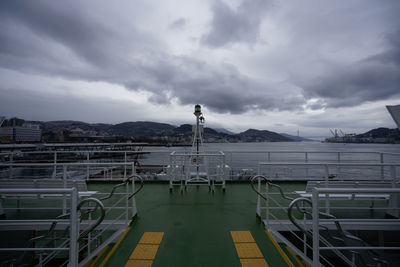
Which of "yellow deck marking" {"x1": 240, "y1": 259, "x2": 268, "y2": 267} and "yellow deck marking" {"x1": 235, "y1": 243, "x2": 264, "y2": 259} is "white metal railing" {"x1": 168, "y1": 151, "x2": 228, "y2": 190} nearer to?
"yellow deck marking" {"x1": 235, "y1": 243, "x2": 264, "y2": 259}

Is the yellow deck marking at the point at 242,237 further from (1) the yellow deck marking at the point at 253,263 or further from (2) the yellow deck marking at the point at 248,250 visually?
(1) the yellow deck marking at the point at 253,263

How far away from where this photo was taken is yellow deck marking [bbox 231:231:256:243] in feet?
9.06

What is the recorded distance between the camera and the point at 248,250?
255 centimetres

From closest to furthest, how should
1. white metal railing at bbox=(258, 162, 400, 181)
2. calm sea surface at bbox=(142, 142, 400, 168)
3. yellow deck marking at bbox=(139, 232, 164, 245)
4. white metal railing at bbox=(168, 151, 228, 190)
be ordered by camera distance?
yellow deck marking at bbox=(139, 232, 164, 245) → white metal railing at bbox=(258, 162, 400, 181) → white metal railing at bbox=(168, 151, 228, 190) → calm sea surface at bbox=(142, 142, 400, 168)

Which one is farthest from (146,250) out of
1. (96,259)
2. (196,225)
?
(196,225)

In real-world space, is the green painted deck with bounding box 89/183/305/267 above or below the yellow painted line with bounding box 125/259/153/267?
above

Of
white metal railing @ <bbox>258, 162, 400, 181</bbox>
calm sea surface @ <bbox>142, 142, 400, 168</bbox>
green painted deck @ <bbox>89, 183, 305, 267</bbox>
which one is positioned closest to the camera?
green painted deck @ <bbox>89, 183, 305, 267</bbox>

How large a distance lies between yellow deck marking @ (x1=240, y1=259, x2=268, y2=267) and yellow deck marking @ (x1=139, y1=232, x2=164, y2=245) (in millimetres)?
1270

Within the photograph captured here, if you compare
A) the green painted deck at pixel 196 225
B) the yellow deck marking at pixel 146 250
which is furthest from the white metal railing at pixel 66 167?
the yellow deck marking at pixel 146 250

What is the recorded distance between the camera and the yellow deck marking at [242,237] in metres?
2.76

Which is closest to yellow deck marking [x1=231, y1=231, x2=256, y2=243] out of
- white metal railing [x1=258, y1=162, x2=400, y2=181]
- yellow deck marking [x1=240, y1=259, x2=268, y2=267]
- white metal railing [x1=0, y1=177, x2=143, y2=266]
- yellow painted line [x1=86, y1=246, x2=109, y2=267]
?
yellow deck marking [x1=240, y1=259, x2=268, y2=267]

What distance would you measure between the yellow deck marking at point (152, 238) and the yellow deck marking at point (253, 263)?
50.0 inches

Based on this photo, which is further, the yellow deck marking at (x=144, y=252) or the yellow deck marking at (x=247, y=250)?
the yellow deck marking at (x=144, y=252)

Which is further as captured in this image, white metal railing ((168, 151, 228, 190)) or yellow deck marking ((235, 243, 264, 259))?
white metal railing ((168, 151, 228, 190))
